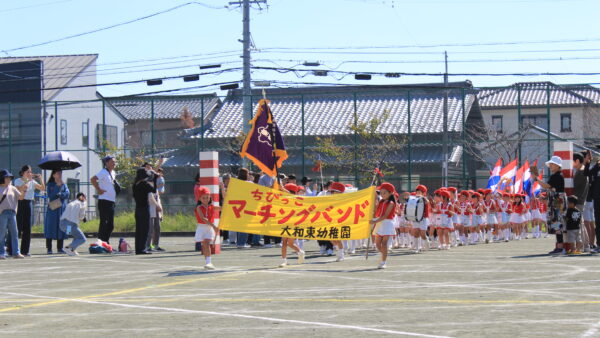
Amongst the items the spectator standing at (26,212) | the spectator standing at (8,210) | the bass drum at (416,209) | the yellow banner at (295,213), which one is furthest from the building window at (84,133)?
the yellow banner at (295,213)

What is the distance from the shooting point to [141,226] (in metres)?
21.9

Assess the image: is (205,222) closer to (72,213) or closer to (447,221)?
(72,213)

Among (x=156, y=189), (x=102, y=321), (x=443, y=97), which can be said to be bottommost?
(x=102, y=321)

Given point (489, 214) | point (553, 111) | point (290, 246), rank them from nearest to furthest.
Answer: point (290, 246)
point (489, 214)
point (553, 111)

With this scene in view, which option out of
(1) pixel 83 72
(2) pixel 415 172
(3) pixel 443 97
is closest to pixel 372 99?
(3) pixel 443 97

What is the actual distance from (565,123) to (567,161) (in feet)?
202

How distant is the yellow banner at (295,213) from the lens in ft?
57.4

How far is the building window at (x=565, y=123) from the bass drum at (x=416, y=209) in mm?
60075

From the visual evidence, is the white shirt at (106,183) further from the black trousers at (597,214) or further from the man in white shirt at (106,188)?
the black trousers at (597,214)

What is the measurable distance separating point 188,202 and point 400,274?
25.7m

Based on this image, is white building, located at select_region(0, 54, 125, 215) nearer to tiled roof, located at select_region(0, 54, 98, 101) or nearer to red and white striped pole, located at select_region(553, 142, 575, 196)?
tiled roof, located at select_region(0, 54, 98, 101)

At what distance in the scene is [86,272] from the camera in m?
16.6

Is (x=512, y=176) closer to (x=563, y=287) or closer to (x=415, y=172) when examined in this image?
(x=415, y=172)

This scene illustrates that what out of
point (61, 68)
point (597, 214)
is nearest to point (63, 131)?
point (61, 68)
